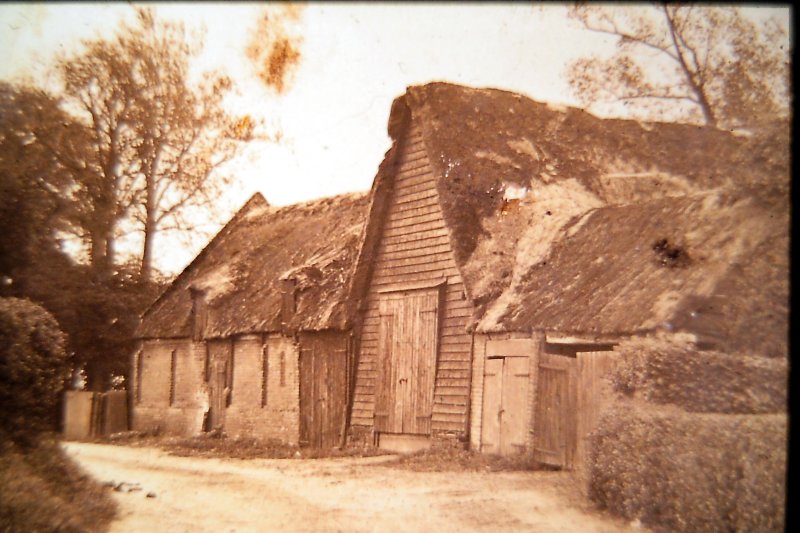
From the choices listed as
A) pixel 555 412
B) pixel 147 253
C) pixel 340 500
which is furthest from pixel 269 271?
pixel 340 500

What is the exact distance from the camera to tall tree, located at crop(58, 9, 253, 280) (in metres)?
13.3

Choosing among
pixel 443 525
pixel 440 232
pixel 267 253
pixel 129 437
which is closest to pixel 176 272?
pixel 267 253

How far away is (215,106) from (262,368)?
13161mm

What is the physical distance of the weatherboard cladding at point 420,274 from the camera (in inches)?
762

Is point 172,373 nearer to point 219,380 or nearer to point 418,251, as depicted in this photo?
point 219,380

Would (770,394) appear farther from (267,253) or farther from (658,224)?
(267,253)

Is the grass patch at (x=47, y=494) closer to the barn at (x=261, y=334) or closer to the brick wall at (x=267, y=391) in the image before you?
the barn at (x=261, y=334)

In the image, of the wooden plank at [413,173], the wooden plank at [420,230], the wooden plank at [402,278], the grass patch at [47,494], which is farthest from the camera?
the wooden plank at [413,173]

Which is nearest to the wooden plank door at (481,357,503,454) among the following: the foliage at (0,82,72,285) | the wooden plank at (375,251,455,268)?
the wooden plank at (375,251,455,268)

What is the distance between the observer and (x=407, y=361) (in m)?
20.7

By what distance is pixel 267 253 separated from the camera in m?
30.2

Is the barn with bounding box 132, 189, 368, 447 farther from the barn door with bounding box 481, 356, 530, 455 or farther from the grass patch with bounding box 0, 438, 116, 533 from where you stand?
the grass patch with bounding box 0, 438, 116, 533

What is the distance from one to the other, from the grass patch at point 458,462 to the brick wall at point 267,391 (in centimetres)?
596

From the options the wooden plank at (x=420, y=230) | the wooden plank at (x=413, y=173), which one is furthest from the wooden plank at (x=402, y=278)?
the wooden plank at (x=413, y=173)
